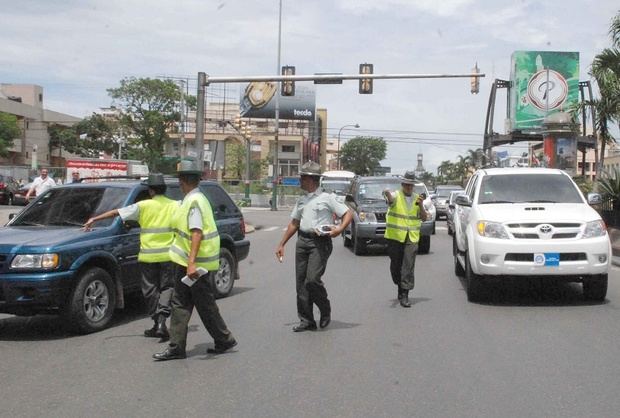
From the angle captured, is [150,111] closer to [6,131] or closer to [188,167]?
[6,131]

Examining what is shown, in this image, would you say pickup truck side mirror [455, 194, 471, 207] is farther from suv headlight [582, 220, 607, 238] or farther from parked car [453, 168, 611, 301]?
suv headlight [582, 220, 607, 238]

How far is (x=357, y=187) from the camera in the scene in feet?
58.5

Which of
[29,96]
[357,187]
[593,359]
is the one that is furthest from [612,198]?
[29,96]

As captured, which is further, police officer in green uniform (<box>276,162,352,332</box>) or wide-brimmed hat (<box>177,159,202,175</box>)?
police officer in green uniform (<box>276,162,352,332</box>)

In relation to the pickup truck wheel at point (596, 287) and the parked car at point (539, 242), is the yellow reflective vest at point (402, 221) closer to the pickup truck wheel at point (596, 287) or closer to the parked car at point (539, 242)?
the parked car at point (539, 242)

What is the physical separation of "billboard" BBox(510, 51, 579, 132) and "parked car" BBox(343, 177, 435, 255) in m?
38.1

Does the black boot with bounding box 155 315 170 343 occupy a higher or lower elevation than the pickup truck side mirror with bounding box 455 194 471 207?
lower

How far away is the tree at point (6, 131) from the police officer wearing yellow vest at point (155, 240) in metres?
58.5

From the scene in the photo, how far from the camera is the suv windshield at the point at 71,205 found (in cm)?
862

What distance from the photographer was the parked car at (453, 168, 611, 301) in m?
9.00

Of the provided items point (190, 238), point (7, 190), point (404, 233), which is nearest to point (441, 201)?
point (404, 233)

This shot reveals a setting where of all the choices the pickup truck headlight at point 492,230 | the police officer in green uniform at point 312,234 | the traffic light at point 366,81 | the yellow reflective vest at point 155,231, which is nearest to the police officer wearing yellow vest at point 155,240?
the yellow reflective vest at point 155,231

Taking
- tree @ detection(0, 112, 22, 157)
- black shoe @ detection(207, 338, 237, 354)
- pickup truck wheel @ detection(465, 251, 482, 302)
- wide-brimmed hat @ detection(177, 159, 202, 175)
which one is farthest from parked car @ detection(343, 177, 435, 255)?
tree @ detection(0, 112, 22, 157)

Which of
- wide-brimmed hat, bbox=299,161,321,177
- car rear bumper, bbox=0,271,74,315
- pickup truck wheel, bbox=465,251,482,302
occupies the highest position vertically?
wide-brimmed hat, bbox=299,161,321,177
